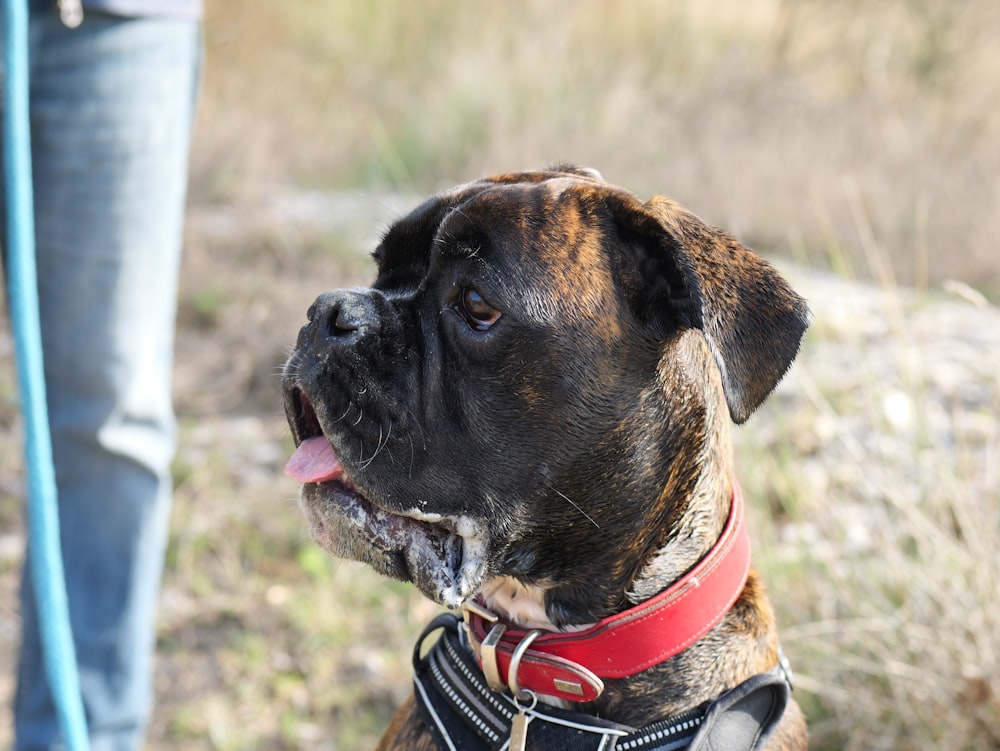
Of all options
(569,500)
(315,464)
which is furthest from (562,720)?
(315,464)

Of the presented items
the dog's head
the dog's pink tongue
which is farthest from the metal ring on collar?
the dog's pink tongue

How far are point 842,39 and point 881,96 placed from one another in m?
1.17

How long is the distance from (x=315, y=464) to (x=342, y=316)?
0.31m

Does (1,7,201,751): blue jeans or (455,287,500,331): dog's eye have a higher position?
(455,287,500,331): dog's eye

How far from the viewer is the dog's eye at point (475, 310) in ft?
6.47

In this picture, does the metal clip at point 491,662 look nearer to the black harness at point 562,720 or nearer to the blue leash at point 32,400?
the black harness at point 562,720

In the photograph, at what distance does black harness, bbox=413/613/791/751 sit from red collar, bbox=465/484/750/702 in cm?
4

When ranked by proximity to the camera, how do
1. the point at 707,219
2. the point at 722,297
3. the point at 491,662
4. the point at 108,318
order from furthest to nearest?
1. the point at 707,219
2. the point at 108,318
3. the point at 491,662
4. the point at 722,297

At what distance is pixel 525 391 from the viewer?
6.44 ft

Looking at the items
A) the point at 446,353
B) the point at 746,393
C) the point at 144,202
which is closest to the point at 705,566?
the point at 746,393

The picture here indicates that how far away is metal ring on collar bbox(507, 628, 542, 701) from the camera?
1.94 meters

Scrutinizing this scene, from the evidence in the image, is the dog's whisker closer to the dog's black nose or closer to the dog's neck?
the dog's neck

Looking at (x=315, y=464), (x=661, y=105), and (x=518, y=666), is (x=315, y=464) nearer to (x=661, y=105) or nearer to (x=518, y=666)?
(x=518, y=666)

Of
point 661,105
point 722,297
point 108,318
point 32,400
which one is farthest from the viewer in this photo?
point 661,105
